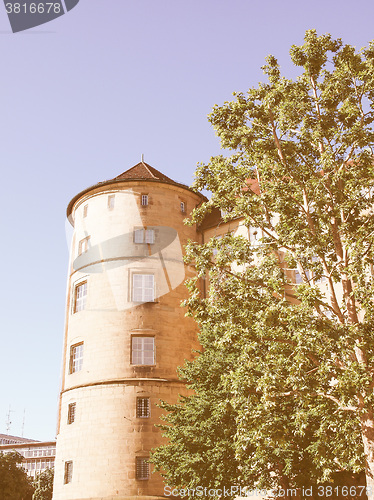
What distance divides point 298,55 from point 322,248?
22.6ft

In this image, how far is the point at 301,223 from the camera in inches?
708

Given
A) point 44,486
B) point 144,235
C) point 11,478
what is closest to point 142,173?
point 144,235

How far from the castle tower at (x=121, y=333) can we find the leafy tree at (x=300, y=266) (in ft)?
35.1

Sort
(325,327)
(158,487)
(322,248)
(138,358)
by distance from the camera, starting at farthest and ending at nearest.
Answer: (138,358), (158,487), (322,248), (325,327)

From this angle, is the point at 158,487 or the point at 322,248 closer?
the point at 322,248

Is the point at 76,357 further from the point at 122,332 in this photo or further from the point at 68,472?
the point at 68,472

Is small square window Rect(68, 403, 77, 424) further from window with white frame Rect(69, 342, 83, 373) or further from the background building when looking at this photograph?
the background building

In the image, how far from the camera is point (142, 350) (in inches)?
1278

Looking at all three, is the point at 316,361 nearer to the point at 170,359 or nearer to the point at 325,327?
the point at 325,327

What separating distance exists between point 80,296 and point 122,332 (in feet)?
15.3

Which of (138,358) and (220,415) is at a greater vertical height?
(138,358)

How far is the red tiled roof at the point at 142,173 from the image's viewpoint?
38362 millimetres

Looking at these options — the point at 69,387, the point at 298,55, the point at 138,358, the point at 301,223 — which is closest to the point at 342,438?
the point at 301,223

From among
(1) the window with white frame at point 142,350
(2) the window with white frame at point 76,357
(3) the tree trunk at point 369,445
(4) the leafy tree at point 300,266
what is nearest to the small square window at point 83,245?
(2) the window with white frame at point 76,357
